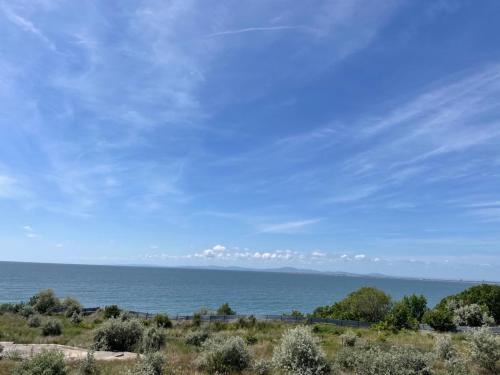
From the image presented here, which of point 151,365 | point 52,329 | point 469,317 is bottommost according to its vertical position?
point 469,317

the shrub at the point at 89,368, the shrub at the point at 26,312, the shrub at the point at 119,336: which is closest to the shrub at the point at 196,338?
the shrub at the point at 119,336

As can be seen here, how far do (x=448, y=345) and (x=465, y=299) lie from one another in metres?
34.5

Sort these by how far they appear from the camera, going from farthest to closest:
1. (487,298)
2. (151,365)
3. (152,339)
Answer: (487,298), (152,339), (151,365)

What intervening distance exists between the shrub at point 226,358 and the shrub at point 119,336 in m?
5.57

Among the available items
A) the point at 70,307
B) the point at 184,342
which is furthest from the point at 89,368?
the point at 70,307

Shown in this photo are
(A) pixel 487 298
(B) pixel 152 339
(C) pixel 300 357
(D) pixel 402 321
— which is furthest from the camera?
(A) pixel 487 298

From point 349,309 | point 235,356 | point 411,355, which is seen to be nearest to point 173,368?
point 235,356

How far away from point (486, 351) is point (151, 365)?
9.78m

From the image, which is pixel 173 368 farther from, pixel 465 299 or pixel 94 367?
pixel 465 299

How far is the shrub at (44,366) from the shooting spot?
8.32 metres

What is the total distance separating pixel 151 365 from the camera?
919cm

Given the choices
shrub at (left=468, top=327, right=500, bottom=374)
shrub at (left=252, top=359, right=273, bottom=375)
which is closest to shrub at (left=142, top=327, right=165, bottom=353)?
shrub at (left=252, top=359, right=273, bottom=375)

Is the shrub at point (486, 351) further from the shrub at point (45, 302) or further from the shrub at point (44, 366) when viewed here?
the shrub at point (45, 302)

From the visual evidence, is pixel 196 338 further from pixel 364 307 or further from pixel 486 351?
pixel 364 307
